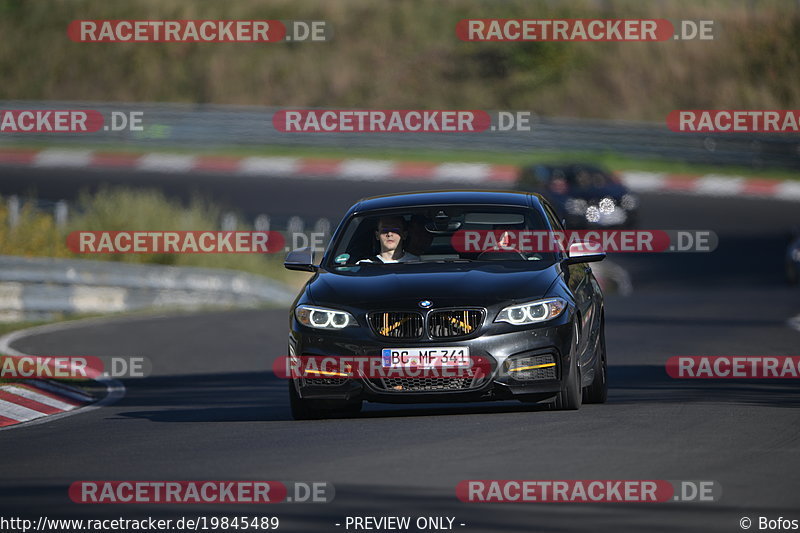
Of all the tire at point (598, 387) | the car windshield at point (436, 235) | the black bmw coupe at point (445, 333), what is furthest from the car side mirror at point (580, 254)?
the tire at point (598, 387)

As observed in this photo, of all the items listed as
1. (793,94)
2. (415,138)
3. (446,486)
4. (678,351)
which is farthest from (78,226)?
(793,94)

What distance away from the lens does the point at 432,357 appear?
9.88 metres

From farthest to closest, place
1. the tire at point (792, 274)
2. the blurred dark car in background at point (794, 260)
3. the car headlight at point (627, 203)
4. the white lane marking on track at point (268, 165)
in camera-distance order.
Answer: the white lane marking on track at point (268, 165), the car headlight at point (627, 203), the tire at point (792, 274), the blurred dark car in background at point (794, 260)

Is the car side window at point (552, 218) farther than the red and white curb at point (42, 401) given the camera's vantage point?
No

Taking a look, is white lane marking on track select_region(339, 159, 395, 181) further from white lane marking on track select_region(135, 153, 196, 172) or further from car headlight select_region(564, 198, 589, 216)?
car headlight select_region(564, 198, 589, 216)

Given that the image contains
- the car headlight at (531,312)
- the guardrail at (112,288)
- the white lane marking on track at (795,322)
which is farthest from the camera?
the guardrail at (112,288)

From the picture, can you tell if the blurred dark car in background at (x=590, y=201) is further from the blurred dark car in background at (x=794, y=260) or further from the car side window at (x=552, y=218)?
the car side window at (x=552, y=218)

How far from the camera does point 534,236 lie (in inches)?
435

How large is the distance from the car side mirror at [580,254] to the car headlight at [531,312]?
778 millimetres

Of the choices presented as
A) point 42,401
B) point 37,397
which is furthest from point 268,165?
point 42,401

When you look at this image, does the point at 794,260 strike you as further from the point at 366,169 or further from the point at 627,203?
the point at 366,169

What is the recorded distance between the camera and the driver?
11.0 m

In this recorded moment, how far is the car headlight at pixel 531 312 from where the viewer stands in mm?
9969

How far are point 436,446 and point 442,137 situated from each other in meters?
36.5
